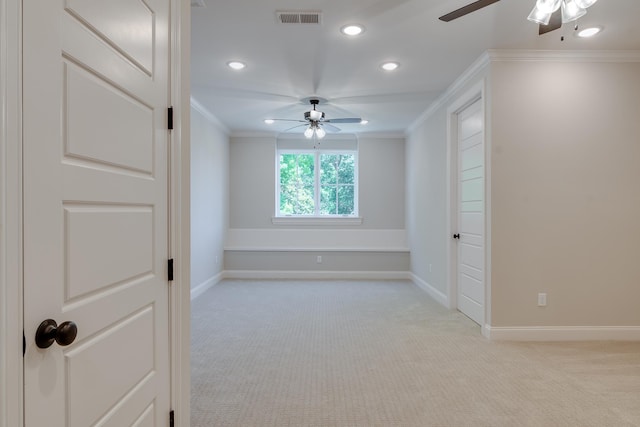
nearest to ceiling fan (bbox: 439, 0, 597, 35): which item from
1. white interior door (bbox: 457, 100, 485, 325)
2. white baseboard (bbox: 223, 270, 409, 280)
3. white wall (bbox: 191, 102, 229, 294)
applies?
white interior door (bbox: 457, 100, 485, 325)

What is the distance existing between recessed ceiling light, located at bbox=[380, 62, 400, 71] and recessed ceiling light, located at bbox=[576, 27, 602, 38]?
59.2 inches

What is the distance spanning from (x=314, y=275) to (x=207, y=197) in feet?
7.67

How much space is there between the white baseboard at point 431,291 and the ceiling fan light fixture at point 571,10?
3454mm

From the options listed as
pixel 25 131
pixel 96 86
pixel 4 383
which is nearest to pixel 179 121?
pixel 96 86

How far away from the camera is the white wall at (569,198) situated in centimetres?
355

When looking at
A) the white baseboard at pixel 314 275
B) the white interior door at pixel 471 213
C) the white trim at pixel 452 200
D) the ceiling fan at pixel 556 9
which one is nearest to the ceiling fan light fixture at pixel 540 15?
the ceiling fan at pixel 556 9

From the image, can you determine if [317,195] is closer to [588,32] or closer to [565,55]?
[565,55]

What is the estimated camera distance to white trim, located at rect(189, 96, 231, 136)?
17.0 ft

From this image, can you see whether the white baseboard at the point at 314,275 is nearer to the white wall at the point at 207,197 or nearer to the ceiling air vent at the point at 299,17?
the white wall at the point at 207,197

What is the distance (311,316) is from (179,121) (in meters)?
3.22

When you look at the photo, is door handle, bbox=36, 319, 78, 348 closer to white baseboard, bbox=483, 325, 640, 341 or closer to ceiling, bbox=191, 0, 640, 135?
ceiling, bbox=191, 0, 640, 135

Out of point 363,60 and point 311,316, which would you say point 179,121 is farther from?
point 311,316

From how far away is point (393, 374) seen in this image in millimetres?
2812

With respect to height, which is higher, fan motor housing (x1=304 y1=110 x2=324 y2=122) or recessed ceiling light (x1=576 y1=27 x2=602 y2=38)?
recessed ceiling light (x1=576 y1=27 x2=602 y2=38)
